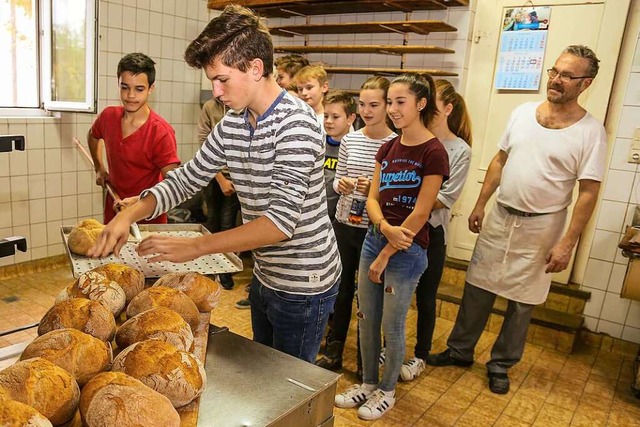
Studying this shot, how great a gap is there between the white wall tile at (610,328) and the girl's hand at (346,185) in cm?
187

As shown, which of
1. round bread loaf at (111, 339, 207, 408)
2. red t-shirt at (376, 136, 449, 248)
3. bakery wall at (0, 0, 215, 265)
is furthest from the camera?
bakery wall at (0, 0, 215, 265)

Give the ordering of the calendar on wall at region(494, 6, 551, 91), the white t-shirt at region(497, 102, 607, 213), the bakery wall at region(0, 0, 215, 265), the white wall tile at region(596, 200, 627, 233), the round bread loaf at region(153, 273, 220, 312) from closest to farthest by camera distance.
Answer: the round bread loaf at region(153, 273, 220, 312), the white t-shirt at region(497, 102, 607, 213), the white wall tile at region(596, 200, 627, 233), the calendar on wall at region(494, 6, 551, 91), the bakery wall at region(0, 0, 215, 265)

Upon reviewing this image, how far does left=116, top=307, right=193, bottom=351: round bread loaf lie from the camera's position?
0.92 m

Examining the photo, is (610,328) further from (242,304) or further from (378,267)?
(242,304)

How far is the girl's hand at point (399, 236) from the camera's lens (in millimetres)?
1797

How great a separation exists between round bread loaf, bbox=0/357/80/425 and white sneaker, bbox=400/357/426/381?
1862 millimetres

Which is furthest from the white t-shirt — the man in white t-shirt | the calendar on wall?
the calendar on wall

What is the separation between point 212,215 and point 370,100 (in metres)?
1.87

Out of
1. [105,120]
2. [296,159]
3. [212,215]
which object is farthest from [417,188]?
[212,215]

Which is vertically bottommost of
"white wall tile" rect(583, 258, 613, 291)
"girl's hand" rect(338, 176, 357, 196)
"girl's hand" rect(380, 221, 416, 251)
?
"white wall tile" rect(583, 258, 613, 291)

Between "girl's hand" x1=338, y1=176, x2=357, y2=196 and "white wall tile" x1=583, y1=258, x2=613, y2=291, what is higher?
"girl's hand" x1=338, y1=176, x2=357, y2=196

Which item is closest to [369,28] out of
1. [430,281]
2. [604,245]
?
[430,281]

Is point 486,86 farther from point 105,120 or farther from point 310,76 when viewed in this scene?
point 105,120

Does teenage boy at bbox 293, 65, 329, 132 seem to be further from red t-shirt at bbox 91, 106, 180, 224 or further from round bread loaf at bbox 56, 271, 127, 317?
round bread loaf at bbox 56, 271, 127, 317
